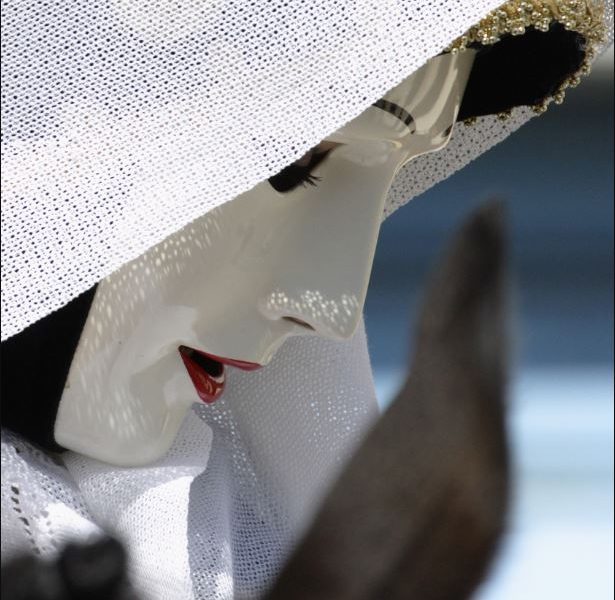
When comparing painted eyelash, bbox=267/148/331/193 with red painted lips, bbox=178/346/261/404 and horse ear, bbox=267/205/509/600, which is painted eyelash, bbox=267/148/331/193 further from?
horse ear, bbox=267/205/509/600

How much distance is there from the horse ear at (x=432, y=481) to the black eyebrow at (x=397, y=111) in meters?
0.50

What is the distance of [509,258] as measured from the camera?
29 centimetres

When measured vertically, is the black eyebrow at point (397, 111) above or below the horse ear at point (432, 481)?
below

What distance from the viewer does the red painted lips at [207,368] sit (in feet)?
2.72

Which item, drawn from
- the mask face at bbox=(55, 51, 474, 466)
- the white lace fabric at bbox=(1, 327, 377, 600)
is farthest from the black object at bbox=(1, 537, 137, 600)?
the mask face at bbox=(55, 51, 474, 466)

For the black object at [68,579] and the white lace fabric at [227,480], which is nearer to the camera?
the black object at [68,579]

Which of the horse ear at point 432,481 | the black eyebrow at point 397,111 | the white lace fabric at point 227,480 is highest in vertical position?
the horse ear at point 432,481

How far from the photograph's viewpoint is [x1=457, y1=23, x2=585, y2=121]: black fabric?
0.86 meters

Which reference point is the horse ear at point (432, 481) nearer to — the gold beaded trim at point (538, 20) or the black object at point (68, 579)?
the black object at point (68, 579)

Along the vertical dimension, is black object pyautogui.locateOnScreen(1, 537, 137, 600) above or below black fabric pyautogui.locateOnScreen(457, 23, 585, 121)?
below

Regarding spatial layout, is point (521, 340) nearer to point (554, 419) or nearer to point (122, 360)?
point (122, 360)

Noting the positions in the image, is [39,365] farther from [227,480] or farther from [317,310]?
[227,480]

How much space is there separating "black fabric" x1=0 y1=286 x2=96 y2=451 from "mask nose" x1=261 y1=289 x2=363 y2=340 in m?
0.12

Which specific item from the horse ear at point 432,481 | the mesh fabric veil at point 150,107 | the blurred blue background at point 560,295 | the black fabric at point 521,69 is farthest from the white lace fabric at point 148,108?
the blurred blue background at point 560,295
